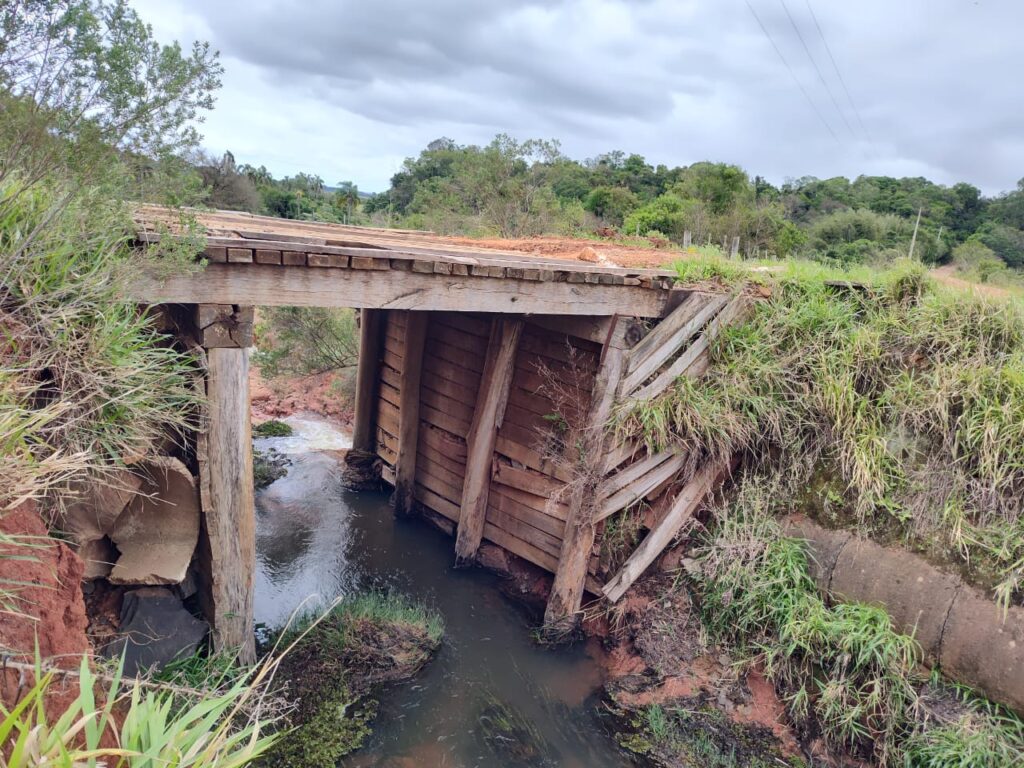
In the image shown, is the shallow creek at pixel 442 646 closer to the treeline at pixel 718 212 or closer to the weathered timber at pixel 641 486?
the weathered timber at pixel 641 486

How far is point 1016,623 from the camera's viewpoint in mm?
3836

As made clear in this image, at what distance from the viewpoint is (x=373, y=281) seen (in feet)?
12.2

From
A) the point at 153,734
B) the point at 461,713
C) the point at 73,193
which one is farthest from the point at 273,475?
the point at 153,734

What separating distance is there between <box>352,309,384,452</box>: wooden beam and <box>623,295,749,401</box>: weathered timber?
3.80m

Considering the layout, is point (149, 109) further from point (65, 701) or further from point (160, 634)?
point (160, 634)

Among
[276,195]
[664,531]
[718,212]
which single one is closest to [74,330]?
[664,531]

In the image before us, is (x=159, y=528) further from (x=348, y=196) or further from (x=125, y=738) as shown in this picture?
(x=348, y=196)

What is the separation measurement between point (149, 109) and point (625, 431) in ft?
12.4

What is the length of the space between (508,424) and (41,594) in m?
4.20

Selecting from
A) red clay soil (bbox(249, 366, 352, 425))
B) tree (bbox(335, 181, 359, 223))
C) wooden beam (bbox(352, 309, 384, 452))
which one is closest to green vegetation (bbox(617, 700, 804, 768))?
wooden beam (bbox(352, 309, 384, 452))

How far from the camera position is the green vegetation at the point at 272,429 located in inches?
383

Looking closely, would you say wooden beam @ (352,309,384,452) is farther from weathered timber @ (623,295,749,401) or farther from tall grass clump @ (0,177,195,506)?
tall grass clump @ (0,177,195,506)

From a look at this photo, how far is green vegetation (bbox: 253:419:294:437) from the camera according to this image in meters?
9.73

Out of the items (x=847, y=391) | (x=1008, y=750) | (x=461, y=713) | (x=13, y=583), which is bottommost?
(x=461, y=713)
